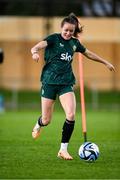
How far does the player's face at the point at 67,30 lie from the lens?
11.5 m

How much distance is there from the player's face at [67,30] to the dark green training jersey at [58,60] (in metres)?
0.11

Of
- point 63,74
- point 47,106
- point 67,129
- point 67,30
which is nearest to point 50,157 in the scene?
point 67,129

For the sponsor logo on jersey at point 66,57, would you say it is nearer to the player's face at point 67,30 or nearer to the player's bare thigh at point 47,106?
the player's face at point 67,30

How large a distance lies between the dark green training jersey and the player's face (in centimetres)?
11

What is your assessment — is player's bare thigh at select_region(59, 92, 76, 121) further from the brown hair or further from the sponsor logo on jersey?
the brown hair

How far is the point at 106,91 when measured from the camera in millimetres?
34750

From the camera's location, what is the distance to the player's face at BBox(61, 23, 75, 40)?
452 inches

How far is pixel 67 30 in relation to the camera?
1152 cm

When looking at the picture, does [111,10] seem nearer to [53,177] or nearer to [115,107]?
[115,107]

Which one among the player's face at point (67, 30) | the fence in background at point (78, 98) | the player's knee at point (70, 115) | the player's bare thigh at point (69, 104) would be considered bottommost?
the fence in background at point (78, 98)

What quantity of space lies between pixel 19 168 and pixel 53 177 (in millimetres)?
917

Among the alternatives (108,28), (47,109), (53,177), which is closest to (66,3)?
(108,28)

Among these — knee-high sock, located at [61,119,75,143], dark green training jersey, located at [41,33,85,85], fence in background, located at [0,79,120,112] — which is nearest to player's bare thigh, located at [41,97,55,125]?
dark green training jersey, located at [41,33,85,85]

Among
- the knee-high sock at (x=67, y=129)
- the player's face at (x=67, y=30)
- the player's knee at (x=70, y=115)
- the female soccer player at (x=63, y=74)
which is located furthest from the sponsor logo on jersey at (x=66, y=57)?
the knee-high sock at (x=67, y=129)
